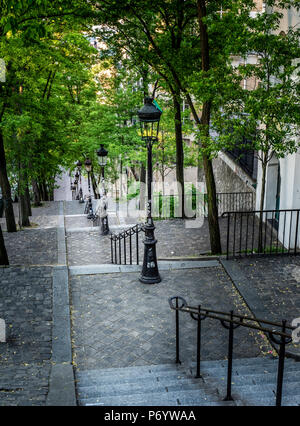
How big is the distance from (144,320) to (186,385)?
2.55 meters

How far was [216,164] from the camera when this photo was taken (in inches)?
1056

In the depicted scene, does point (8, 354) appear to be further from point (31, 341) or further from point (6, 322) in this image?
point (6, 322)

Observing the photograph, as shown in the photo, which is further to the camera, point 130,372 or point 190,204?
point 190,204

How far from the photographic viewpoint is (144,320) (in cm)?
782

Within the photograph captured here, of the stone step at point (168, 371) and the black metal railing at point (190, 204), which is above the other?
the black metal railing at point (190, 204)

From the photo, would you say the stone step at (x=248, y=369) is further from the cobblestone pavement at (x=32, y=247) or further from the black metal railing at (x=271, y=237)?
the cobblestone pavement at (x=32, y=247)

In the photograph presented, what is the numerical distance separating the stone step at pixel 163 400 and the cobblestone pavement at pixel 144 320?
1.44 metres

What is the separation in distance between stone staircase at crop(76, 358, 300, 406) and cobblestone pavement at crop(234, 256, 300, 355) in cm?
122

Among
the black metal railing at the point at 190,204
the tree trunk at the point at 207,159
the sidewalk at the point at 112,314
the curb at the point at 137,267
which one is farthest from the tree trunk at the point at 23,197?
the tree trunk at the point at 207,159

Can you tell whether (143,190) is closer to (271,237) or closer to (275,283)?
(271,237)

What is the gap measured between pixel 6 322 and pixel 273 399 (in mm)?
5006

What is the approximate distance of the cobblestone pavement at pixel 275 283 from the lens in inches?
309

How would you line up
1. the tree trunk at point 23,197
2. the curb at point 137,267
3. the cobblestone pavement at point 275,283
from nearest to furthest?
1. the cobblestone pavement at point 275,283
2. the curb at point 137,267
3. the tree trunk at point 23,197

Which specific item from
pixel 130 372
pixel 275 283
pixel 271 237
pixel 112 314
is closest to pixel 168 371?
pixel 130 372
